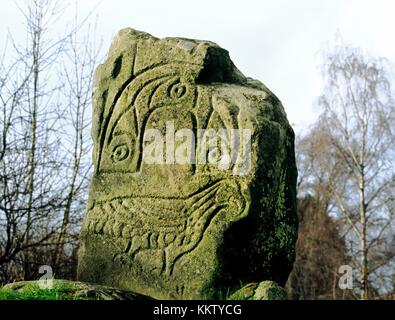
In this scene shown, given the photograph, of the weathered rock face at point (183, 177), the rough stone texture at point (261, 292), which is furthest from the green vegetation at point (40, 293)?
the rough stone texture at point (261, 292)

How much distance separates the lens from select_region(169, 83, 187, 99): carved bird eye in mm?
6314

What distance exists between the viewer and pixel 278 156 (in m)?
6.18

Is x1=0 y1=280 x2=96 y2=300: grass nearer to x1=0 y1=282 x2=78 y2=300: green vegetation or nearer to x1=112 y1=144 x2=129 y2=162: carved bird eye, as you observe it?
x1=0 y1=282 x2=78 y2=300: green vegetation

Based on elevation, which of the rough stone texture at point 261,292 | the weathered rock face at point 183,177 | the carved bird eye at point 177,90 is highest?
the carved bird eye at point 177,90

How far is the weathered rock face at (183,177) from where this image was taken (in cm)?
586

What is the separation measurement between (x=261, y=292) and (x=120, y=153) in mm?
1757

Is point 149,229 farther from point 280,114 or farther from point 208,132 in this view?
point 280,114

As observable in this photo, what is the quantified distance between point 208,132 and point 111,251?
50.9 inches
